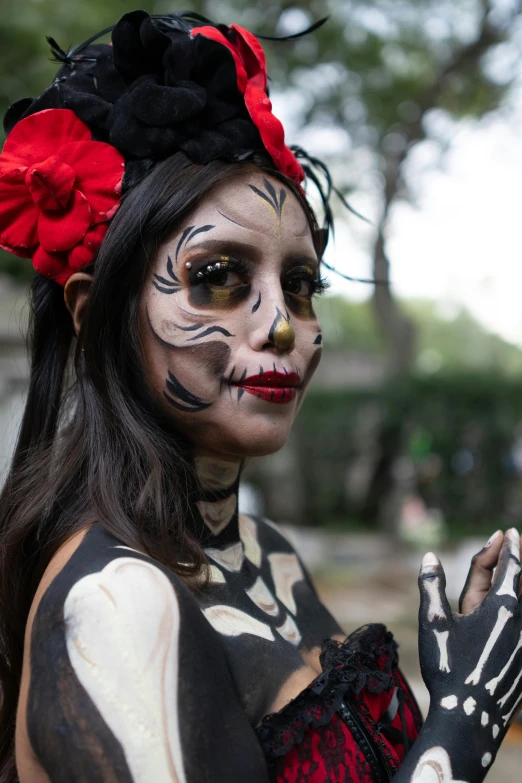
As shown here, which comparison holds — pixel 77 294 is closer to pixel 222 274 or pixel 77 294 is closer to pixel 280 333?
pixel 222 274

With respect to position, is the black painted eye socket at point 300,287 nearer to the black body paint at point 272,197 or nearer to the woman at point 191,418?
the woman at point 191,418

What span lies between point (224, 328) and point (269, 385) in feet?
0.49

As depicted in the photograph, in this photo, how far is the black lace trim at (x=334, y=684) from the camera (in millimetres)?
1343

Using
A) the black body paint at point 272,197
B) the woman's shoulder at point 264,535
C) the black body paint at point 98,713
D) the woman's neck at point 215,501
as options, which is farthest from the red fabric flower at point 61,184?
the woman's shoulder at point 264,535

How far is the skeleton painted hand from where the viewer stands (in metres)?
1.34

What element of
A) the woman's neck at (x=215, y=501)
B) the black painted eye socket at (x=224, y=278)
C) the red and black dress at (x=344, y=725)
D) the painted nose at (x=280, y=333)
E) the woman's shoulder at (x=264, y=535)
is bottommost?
the red and black dress at (x=344, y=725)

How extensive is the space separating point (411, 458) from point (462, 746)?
26.6ft

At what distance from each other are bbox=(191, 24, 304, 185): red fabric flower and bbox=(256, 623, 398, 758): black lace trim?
1064 millimetres

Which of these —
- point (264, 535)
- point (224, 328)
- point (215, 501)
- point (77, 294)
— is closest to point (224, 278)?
point (224, 328)

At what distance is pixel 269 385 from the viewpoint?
1556 mm

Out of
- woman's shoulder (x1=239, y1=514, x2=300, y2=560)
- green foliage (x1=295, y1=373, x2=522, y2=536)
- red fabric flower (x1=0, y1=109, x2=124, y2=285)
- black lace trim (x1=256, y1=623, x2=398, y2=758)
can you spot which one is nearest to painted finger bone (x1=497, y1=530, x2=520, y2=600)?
black lace trim (x1=256, y1=623, x2=398, y2=758)

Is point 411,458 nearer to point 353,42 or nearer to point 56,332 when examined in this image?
point 353,42

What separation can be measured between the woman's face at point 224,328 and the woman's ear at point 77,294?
16cm

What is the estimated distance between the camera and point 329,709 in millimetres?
1399
